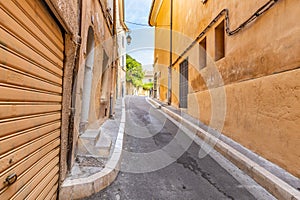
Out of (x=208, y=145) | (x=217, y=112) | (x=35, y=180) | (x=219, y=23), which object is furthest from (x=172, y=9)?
(x=35, y=180)

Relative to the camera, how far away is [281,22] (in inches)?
144

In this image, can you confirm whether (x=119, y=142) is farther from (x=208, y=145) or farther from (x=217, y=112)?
(x=217, y=112)

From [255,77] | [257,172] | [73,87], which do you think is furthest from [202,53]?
[73,87]

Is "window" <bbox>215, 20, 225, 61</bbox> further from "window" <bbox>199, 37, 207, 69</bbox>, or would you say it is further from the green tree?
the green tree

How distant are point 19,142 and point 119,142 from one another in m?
3.50

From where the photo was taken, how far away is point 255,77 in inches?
177

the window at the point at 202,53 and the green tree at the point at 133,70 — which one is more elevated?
the green tree at the point at 133,70

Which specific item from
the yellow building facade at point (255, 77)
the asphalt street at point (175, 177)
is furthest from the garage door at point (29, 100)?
the yellow building facade at point (255, 77)

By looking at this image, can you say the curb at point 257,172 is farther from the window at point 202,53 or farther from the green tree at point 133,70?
the green tree at point 133,70

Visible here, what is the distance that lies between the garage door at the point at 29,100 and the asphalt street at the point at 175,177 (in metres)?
1.06

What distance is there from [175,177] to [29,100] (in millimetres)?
2743

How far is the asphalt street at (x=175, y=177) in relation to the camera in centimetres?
301

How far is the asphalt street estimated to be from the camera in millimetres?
3008

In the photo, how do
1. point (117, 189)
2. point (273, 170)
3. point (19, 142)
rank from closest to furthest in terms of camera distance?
point (19, 142) → point (117, 189) → point (273, 170)
